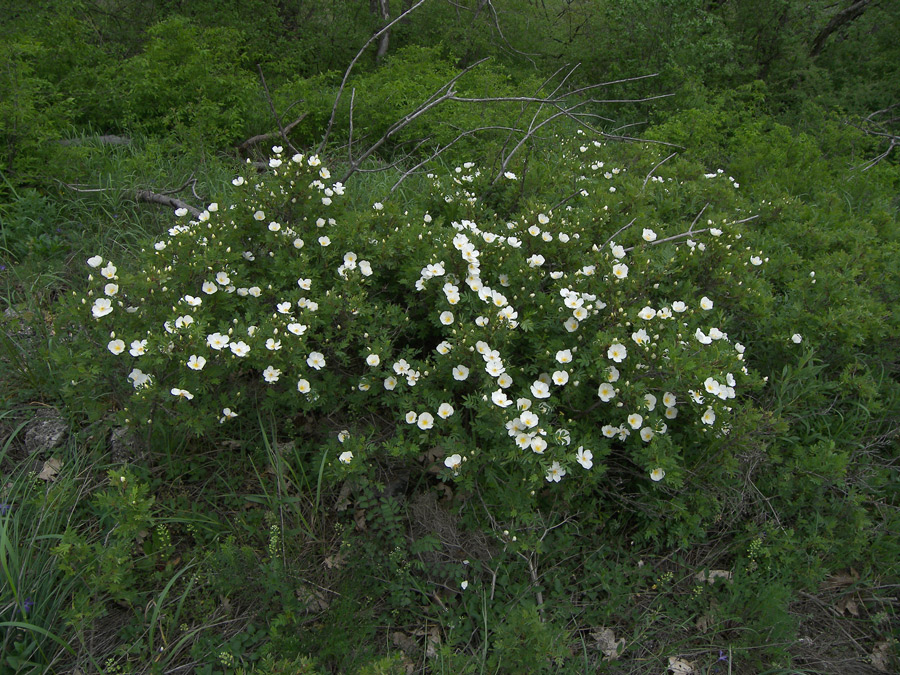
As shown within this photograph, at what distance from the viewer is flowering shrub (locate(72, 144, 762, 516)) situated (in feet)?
8.09

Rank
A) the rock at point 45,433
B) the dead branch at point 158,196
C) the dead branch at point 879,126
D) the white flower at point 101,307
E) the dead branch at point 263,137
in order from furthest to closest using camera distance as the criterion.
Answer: the dead branch at point 879,126
the dead branch at point 263,137
the dead branch at point 158,196
the rock at point 45,433
the white flower at point 101,307

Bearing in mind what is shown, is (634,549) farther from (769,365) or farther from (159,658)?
(159,658)

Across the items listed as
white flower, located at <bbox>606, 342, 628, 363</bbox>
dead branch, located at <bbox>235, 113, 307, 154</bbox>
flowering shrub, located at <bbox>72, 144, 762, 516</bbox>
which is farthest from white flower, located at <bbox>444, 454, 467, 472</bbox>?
dead branch, located at <bbox>235, 113, 307, 154</bbox>

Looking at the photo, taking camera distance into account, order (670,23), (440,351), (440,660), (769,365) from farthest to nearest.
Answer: (670,23) → (769,365) → (440,351) → (440,660)

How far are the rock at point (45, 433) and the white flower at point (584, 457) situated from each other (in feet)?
8.14

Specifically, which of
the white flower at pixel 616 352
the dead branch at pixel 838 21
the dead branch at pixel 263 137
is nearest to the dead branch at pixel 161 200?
the dead branch at pixel 263 137

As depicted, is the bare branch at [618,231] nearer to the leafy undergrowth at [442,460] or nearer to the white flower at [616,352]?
the leafy undergrowth at [442,460]

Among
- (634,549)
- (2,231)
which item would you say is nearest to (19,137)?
(2,231)

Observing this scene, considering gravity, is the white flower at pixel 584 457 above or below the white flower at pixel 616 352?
below

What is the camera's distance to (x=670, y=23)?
6402mm

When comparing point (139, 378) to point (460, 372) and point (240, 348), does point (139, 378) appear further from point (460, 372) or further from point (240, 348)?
point (460, 372)

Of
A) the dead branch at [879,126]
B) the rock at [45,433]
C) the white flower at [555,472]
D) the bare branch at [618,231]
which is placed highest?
the bare branch at [618,231]

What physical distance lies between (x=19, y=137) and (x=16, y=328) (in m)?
1.77

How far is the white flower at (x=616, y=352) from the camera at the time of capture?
2533 mm
